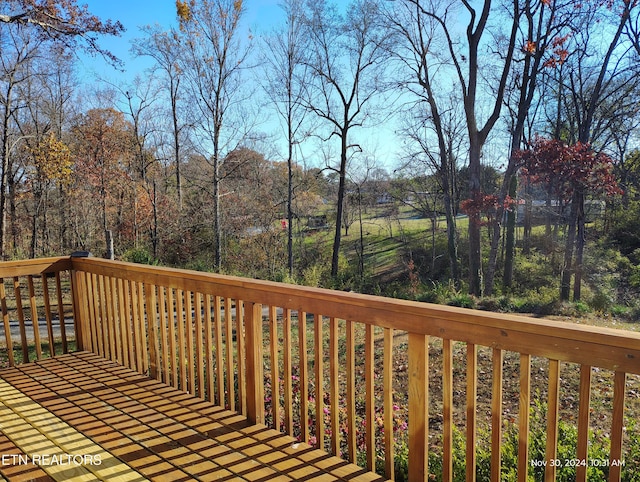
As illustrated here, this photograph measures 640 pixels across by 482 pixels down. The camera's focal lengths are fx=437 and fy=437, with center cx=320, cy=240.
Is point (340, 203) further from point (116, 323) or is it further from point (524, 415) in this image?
point (524, 415)

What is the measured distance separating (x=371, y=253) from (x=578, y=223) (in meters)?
8.15

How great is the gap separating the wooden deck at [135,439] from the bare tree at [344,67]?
12.2m

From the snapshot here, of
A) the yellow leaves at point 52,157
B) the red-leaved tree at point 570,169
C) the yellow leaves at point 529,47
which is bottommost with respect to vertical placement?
the red-leaved tree at point 570,169

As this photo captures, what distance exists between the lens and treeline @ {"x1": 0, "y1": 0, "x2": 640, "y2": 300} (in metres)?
12.3

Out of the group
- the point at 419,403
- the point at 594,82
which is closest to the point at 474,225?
the point at 594,82

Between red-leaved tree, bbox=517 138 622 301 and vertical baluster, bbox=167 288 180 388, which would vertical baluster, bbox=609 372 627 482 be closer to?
vertical baluster, bbox=167 288 180 388

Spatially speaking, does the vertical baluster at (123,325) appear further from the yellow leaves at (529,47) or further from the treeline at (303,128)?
the yellow leaves at (529,47)

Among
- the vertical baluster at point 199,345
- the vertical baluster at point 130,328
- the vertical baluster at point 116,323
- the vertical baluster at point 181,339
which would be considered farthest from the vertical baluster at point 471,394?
the vertical baluster at point 116,323

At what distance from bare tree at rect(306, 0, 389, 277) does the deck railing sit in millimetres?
11468

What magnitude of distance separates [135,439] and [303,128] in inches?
522

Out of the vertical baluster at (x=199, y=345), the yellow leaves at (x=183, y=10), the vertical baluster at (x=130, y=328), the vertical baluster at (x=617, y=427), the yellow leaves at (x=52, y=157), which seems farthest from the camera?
the yellow leaves at (x=52, y=157)

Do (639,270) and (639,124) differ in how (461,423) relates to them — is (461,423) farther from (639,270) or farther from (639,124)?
(639,124)

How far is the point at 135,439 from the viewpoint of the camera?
222cm

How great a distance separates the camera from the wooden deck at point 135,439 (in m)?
1.92
